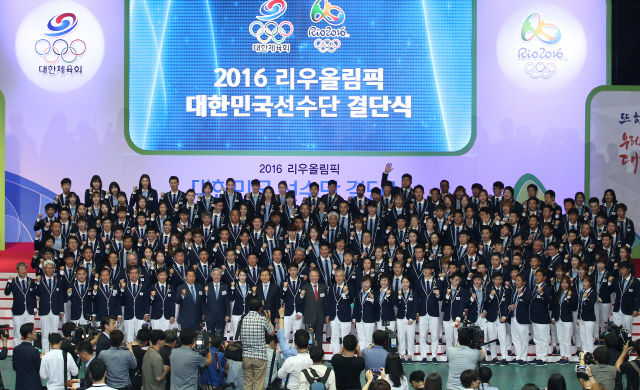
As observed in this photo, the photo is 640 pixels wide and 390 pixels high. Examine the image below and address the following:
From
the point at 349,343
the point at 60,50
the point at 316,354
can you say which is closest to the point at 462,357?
the point at 349,343

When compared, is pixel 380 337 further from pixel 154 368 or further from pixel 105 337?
pixel 105 337

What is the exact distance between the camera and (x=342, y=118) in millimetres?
13352

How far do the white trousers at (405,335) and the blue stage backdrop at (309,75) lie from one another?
3788 millimetres

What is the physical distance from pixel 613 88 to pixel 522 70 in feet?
5.14

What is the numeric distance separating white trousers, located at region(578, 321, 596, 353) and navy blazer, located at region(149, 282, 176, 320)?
5422mm

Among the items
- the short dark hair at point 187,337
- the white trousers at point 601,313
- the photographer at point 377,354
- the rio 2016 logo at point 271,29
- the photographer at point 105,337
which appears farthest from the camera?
the rio 2016 logo at point 271,29

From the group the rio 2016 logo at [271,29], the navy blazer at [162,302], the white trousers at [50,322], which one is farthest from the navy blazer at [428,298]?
the rio 2016 logo at [271,29]

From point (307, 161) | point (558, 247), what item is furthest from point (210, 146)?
point (558, 247)

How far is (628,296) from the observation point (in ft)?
34.6

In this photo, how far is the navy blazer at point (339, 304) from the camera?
1043cm

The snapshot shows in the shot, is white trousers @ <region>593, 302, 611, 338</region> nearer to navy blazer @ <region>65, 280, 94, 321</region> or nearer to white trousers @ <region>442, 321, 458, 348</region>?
white trousers @ <region>442, 321, 458, 348</region>

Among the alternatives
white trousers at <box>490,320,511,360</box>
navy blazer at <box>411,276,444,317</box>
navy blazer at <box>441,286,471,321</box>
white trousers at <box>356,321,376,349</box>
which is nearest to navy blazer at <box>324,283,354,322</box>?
white trousers at <box>356,321,376,349</box>

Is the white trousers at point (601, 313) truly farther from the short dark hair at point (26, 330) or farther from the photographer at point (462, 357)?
the short dark hair at point (26, 330)

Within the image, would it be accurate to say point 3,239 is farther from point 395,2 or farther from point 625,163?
point 625,163
